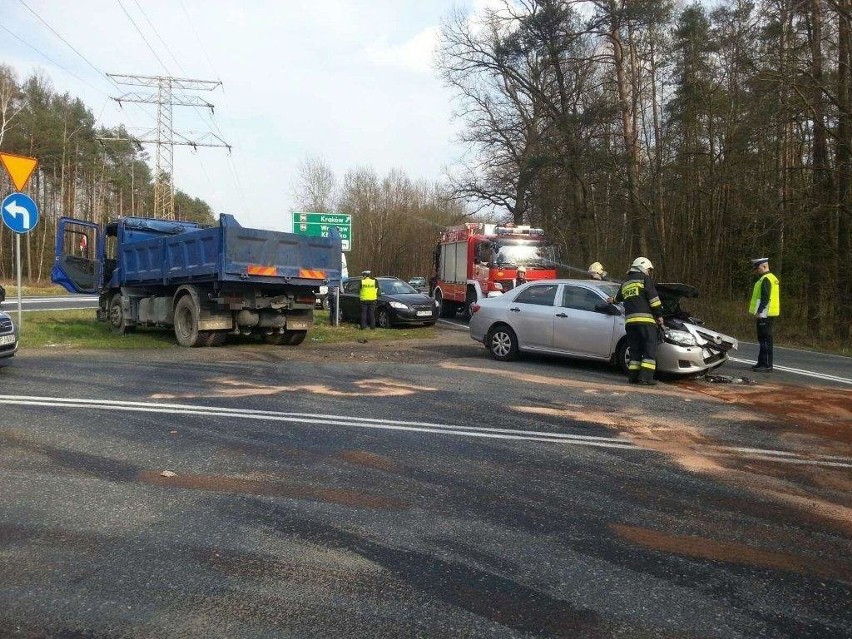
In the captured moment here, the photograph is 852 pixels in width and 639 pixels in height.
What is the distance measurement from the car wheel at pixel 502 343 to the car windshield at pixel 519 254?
26.7 feet

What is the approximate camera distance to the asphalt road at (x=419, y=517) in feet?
10.2

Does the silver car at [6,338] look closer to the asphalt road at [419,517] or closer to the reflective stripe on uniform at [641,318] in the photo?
the asphalt road at [419,517]

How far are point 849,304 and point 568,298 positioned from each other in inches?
432

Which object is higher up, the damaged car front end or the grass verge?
the damaged car front end

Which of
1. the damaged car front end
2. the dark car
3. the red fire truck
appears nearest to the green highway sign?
the dark car

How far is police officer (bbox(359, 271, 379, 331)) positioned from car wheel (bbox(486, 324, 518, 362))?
21.2 ft

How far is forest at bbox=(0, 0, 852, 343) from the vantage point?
17.5 m

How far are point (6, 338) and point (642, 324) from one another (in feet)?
28.2

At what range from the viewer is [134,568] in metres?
3.54

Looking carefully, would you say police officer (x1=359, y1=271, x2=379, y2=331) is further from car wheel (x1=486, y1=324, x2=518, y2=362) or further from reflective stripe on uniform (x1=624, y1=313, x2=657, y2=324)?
reflective stripe on uniform (x1=624, y1=313, x2=657, y2=324)

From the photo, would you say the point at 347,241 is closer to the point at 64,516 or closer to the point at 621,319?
the point at 621,319

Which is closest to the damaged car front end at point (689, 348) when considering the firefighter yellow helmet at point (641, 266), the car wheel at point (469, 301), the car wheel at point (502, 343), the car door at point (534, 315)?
the firefighter yellow helmet at point (641, 266)

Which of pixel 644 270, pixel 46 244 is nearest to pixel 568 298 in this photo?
pixel 644 270

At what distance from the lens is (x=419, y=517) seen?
4.29 meters
